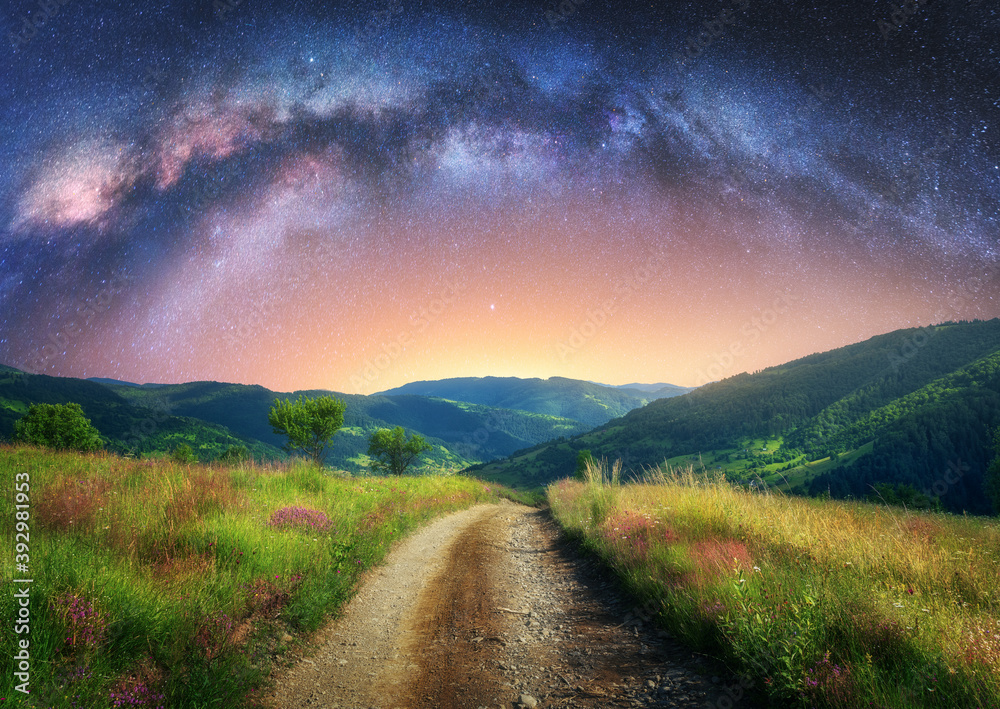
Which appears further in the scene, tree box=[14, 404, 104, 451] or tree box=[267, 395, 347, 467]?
tree box=[14, 404, 104, 451]

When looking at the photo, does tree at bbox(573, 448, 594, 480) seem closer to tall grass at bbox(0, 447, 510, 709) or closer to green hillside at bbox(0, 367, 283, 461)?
tall grass at bbox(0, 447, 510, 709)

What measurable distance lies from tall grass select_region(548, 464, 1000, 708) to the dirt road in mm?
497

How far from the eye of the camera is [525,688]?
174 inches

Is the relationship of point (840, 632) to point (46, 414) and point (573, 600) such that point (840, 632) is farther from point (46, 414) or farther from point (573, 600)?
point (46, 414)

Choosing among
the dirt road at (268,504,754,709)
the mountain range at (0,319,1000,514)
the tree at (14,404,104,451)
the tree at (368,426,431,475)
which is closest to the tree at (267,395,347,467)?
the tree at (368,426,431,475)

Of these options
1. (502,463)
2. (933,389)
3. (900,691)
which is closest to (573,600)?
(900,691)

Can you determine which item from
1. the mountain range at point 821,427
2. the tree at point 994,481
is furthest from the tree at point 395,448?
the tree at point 994,481

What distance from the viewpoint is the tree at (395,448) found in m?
64.4

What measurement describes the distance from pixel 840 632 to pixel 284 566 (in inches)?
273

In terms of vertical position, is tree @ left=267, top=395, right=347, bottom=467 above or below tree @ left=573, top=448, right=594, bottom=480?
above

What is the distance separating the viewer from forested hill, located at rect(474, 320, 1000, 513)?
346 ft

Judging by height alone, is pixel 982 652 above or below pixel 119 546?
below

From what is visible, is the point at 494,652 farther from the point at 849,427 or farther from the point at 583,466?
the point at 849,427

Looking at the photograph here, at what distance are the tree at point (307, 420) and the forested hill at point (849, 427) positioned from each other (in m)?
89.5
